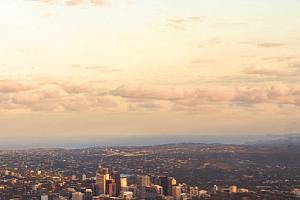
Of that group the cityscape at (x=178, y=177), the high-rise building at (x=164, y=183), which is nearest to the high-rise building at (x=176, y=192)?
the cityscape at (x=178, y=177)

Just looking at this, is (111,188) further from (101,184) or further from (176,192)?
(176,192)

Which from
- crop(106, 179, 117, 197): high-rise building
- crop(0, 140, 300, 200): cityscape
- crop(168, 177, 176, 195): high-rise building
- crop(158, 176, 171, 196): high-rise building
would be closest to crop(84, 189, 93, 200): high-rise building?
crop(0, 140, 300, 200): cityscape

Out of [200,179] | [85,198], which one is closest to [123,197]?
[85,198]

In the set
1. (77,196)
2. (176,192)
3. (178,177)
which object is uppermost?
(178,177)

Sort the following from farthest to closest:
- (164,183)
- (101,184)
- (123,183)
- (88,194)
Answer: (123,183), (101,184), (164,183), (88,194)

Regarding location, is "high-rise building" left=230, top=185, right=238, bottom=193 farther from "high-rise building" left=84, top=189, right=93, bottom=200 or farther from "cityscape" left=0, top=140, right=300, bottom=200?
"high-rise building" left=84, top=189, right=93, bottom=200

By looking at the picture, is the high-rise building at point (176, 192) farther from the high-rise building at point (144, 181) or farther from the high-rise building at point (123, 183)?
the high-rise building at point (123, 183)

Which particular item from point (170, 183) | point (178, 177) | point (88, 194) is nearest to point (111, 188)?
point (88, 194)

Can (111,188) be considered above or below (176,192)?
above
